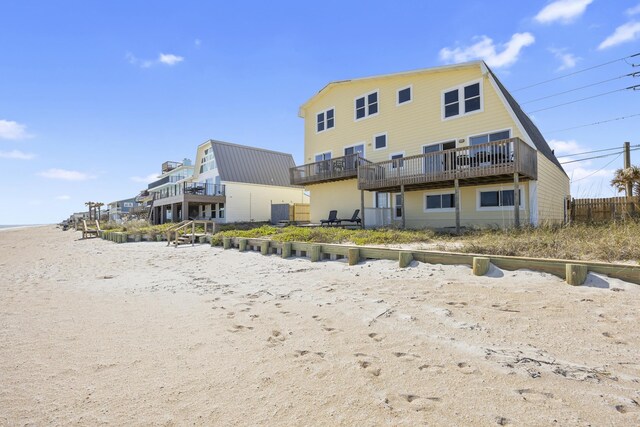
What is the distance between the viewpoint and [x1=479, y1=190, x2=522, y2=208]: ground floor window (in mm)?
13984

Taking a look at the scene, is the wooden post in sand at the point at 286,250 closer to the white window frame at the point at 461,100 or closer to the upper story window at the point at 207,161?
the white window frame at the point at 461,100

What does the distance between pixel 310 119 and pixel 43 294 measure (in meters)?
18.5

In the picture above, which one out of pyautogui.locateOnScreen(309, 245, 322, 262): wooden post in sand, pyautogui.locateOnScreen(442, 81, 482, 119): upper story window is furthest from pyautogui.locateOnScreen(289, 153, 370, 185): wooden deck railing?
pyautogui.locateOnScreen(309, 245, 322, 262): wooden post in sand

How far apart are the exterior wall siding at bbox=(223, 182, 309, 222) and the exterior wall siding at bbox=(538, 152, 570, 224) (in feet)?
71.5

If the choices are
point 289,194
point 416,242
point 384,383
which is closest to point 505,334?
point 384,383

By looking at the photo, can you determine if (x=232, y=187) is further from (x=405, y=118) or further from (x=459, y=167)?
(x=459, y=167)

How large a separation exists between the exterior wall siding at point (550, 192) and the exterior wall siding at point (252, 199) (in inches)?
858

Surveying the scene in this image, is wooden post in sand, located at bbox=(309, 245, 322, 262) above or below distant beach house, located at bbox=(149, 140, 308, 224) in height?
below

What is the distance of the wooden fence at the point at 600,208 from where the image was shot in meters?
15.5

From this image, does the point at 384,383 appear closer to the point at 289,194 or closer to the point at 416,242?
the point at 416,242

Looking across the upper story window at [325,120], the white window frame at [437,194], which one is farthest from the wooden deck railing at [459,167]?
the upper story window at [325,120]

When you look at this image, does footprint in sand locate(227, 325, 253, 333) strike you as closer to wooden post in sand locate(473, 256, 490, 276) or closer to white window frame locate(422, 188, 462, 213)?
wooden post in sand locate(473, 256, 490, 276)

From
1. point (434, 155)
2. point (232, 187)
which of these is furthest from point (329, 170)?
point (232, 187)

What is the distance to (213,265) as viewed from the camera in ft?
31.3
